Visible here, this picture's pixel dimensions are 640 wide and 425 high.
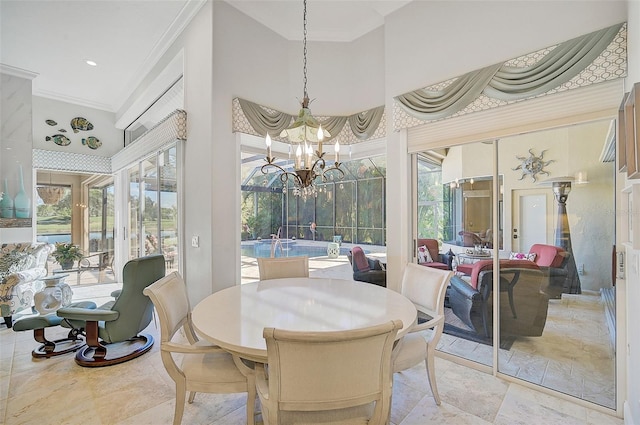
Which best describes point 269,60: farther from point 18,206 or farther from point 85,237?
point 85,237

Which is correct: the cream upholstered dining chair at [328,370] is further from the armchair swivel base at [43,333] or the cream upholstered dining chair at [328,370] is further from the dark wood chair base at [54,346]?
the dark wood chair base at [54,346]

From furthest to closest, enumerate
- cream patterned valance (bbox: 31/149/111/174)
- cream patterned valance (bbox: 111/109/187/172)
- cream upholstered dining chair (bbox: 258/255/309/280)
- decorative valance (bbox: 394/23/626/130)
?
1. cream patterned valance (bbox: 31/149/111/174)
2. cream patterned valance (bbox: 111/109/187/172)
3. cream upholstered dining chair (bbox: 258/255/309/280)
4. decorative valance (bbox: 394/23/626/130)

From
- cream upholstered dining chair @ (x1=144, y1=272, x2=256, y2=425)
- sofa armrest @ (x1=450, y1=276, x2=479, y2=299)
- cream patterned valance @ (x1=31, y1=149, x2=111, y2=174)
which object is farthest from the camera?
cream patterned valance @ (x1=31, y1=149, x2=111, y2=174)

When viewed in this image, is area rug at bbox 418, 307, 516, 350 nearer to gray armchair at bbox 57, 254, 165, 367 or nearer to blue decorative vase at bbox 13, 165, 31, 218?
gray armchair at bbox 57, 254, 165, 367

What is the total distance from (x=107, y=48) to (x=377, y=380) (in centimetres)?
516

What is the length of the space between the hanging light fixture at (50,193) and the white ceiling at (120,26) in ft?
7.34

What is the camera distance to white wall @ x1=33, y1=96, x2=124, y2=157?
507cm

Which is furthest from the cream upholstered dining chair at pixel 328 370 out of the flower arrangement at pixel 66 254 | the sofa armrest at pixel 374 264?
the flower arrangement at pixel 66 254

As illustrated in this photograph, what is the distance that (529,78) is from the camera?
2094 millimetres

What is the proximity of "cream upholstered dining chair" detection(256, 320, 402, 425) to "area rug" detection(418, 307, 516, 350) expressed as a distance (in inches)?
71.8

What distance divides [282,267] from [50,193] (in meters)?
5.90

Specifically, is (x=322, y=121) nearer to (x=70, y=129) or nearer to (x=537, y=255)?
(x=537, y=255)

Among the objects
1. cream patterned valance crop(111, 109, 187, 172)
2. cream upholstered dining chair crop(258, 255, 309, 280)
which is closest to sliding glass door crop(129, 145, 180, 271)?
cream patterned valance crop(111, 109, 187, 172)

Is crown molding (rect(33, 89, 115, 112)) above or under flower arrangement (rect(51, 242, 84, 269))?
above
